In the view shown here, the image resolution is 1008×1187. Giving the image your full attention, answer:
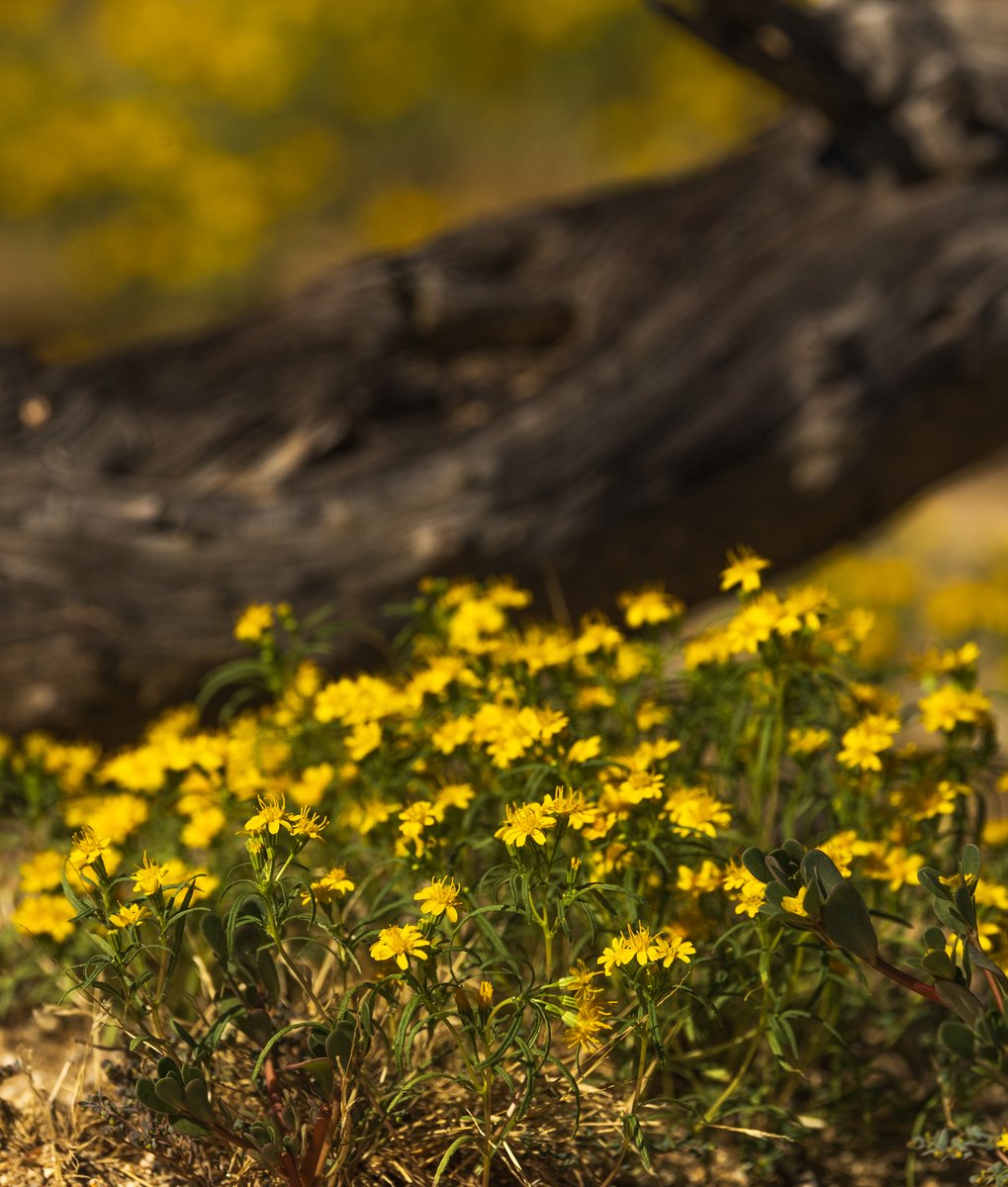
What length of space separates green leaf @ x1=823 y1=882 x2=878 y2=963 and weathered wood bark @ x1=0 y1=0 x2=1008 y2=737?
85.5 inches

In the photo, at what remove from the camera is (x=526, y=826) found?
1555 mm

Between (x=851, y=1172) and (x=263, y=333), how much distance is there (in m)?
2.72

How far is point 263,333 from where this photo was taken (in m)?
3.92

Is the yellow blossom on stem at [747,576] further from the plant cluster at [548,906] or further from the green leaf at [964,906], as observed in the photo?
the green leaf at [964,906]

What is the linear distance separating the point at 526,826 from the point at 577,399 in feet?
7.67

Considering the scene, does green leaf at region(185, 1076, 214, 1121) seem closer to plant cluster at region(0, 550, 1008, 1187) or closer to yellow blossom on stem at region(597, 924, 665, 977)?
plant cluster at region(0, 550, 1008, 1187)

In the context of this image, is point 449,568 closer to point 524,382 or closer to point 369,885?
point 524,382

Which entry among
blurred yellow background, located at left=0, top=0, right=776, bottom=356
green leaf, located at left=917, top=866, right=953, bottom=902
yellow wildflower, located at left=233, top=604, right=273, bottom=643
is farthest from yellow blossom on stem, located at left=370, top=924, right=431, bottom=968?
blurred yellow background, located at left=0, top=0, right=776, bottom=356

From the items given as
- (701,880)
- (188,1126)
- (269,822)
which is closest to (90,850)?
(269,822)

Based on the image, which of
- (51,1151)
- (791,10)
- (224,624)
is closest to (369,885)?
(51,1151)

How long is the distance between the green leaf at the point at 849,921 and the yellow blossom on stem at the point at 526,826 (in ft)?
1.04

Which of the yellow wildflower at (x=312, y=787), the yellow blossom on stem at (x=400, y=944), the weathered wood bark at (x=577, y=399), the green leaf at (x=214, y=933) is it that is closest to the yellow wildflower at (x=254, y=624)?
the yellow wildflower at (x=312, y=787)

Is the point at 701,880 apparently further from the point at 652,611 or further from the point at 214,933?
the point at 214,933

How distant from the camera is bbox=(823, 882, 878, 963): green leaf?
1.47m
